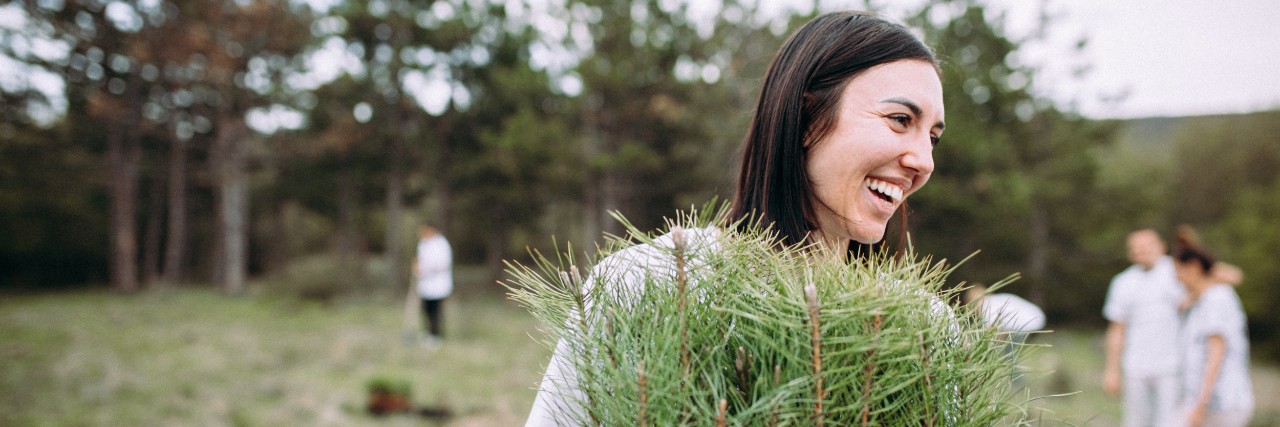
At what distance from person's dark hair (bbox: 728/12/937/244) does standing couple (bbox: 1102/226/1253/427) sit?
4546 mm

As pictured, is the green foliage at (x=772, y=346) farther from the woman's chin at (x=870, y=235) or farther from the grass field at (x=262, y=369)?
the grass field at (x=262, y=369)

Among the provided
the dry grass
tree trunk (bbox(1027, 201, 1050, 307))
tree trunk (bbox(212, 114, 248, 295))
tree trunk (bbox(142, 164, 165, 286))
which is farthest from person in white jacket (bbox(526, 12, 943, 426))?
tree trunk (bbox(142, 164, 165, 286))

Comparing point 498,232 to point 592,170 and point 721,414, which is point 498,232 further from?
point 721,414

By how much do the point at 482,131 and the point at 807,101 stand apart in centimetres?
1822

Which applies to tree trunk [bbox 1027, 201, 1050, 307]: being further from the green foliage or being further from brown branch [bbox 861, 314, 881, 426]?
brown branch [bbox 861, 314, 881, 426]

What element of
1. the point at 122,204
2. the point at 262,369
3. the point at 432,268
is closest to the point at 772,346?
the point at 432,268

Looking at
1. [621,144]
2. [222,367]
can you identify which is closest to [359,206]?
[621,144]

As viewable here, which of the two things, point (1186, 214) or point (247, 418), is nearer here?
point (247, 418)

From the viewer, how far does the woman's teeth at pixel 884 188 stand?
112 cm

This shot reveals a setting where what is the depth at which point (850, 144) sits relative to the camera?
3.57ft

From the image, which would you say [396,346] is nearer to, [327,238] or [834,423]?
[834,423]

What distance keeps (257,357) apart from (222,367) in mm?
712

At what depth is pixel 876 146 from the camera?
1.08 metres

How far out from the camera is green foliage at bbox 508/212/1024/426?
0.66 m
